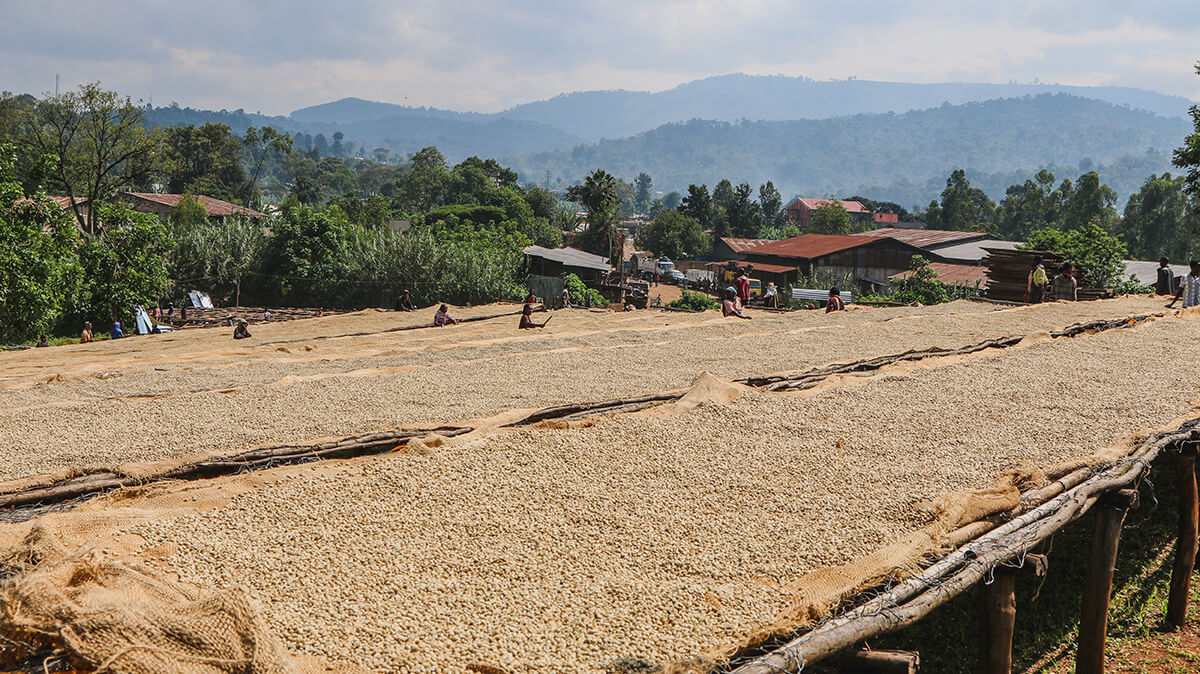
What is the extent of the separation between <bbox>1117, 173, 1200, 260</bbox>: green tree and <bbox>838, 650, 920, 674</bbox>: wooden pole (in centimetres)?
5629

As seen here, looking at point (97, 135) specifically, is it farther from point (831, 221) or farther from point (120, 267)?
point (831, 221)

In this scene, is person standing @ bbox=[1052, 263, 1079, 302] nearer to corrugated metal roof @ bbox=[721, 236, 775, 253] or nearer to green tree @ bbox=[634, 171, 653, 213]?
corrugated metal roof @ bbox=[721, 236, 775, 253]

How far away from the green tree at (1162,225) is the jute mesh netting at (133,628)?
58320mm

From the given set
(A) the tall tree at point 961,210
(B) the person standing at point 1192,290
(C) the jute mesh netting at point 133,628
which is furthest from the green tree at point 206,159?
(C) the jute mesh netting at point 133,628

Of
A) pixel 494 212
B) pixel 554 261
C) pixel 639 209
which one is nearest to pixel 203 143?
pixel 494 212

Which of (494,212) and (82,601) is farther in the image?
(494,212)

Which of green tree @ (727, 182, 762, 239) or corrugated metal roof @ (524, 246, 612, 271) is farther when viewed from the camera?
green tree @ (727, 182, 762, 239)

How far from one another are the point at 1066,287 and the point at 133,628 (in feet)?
60.2

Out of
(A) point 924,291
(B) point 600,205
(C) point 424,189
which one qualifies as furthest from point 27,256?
(C) point 424,189

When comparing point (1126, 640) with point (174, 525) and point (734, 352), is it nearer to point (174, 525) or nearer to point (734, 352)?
point (734, 352)

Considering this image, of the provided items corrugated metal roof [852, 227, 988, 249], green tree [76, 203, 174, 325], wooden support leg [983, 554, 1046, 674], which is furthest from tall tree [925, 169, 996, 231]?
wooden support leg [983, 554, 1046, 674]

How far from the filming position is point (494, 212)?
61.0 m

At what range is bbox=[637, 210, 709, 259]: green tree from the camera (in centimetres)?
6269

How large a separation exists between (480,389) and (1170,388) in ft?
24.2
